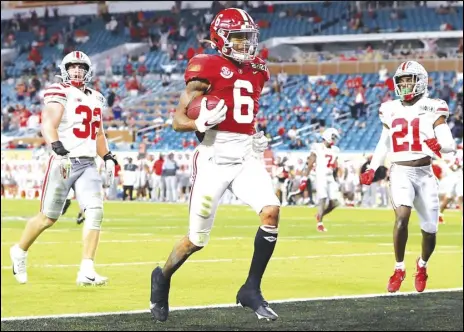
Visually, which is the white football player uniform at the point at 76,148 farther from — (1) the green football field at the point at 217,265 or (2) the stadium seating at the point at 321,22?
(2) the stadium seating at the point at 321,22

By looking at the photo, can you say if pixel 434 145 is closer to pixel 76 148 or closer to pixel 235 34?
pixel 235 34

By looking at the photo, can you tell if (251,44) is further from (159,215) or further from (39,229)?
(159,215)

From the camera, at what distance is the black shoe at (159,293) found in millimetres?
8953

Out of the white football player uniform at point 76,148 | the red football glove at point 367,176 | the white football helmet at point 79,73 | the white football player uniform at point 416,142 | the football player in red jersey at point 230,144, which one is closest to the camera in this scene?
the football player in red jersey at point 230,144

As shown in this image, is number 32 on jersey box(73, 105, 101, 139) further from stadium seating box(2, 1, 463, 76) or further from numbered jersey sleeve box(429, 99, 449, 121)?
stadium seating box(2, 1, 463, 76)

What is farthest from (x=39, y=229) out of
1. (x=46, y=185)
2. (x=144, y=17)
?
(x=144, y=17)

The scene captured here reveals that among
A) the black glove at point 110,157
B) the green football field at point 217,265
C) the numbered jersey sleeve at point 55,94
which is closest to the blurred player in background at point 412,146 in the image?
the black glove at point 110,157

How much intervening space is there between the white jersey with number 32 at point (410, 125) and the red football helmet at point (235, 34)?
1472mm

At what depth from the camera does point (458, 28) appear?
112438mm

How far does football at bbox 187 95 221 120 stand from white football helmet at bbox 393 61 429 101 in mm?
1450

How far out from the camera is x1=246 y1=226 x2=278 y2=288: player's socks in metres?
8.62

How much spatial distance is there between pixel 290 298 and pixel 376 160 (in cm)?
4721

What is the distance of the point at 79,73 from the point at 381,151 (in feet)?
7.70

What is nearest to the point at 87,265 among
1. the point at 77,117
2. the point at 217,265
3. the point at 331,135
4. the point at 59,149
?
the point at 77,117
